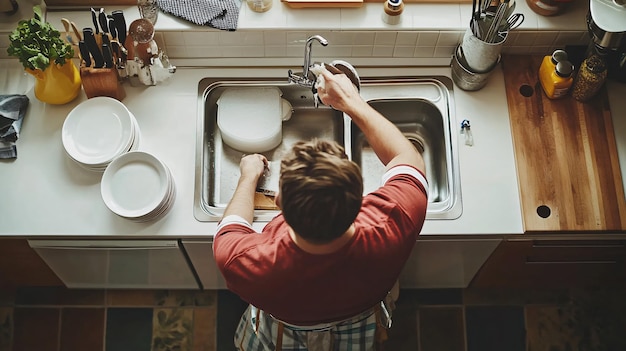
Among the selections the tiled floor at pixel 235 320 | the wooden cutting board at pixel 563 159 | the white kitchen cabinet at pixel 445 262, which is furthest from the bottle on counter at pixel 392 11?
the tiled floor at pixel 235 320

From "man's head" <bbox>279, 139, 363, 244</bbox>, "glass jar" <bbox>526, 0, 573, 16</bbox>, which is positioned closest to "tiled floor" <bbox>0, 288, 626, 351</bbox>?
"glass jar" <bbox>526, 0, 573, 16</bbox>

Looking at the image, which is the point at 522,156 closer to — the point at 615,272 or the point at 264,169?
the point at 615,272

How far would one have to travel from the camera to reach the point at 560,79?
5.76 feet

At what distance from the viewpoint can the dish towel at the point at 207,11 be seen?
1792 mm

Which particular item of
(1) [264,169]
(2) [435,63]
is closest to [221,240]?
(1) [264,169]

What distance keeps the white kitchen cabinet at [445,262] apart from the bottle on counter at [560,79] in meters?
0.49

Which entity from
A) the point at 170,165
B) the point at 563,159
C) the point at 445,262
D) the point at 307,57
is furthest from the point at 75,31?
the point at 563,159

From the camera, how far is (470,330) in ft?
7.76

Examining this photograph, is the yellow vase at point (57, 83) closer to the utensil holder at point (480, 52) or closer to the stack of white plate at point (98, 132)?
the stack of white plate at point (98, 132)

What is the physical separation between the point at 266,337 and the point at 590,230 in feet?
3.25

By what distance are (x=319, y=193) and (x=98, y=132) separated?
929 millimetres

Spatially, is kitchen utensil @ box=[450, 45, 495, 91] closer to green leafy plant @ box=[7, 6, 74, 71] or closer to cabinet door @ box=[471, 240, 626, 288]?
cabinet door @ box=[471, 240, 626, 288]

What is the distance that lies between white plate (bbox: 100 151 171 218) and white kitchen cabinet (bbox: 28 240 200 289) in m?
0.13

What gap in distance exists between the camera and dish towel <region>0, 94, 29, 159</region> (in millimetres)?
1752
